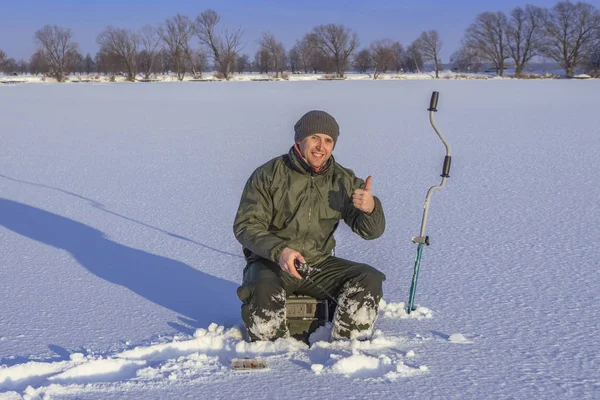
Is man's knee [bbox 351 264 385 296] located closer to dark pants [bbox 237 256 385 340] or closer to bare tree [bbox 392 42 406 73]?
dark pants [bbox 237 256 385 340]

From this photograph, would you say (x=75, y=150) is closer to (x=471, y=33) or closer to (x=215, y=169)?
(x=215, y=169)

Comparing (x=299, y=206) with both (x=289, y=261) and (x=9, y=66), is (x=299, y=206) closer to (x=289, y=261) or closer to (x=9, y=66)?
(x=289, y=261)

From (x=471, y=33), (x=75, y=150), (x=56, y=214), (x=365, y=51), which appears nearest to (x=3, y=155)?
(x=75, y=150)

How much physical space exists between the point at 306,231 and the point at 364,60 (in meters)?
55.1

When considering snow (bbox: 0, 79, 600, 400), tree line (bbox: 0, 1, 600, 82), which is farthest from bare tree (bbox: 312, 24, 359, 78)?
snow (bbox: 0, 79, 600, 400)

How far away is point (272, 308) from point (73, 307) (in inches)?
45.3

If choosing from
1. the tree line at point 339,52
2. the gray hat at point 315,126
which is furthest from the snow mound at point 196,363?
the tree line at point 339,52

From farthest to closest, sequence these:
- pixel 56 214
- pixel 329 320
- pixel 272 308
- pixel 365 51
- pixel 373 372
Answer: pixel 365 51 < pixel 56 214 < pixel 329 320 < pixel 272 308 < pixel 373 372

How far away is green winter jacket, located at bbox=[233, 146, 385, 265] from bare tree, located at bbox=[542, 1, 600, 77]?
51.4 m

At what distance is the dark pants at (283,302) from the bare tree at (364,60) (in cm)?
5457

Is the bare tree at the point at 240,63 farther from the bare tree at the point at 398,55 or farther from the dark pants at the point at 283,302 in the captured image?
the dark pants at the point at 283,302

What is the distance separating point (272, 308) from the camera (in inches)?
108

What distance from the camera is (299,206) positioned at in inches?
115

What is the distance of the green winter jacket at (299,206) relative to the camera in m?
2.87
